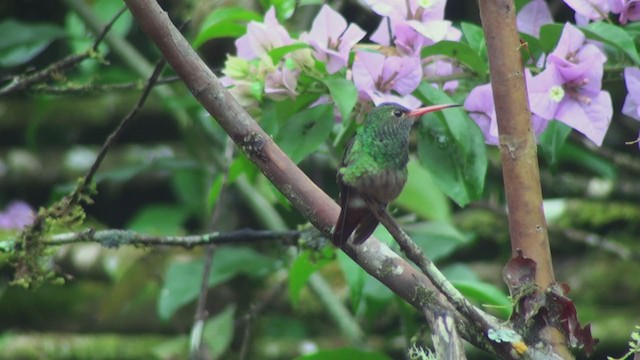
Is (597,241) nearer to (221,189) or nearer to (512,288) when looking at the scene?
(221,189)

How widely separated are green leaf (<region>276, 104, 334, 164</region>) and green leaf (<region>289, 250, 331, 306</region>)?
27 centimetres

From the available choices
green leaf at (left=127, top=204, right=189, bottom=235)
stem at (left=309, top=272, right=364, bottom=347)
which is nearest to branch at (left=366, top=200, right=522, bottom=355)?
stem at (left=309, top=272, right=364, bottom=347)

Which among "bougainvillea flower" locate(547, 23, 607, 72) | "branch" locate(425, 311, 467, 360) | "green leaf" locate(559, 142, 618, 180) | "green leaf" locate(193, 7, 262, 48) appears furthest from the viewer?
"green leaf" locate(559, 142, 618, 180)

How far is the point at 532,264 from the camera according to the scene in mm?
1261

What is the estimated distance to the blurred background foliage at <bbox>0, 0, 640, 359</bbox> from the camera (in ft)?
8.07

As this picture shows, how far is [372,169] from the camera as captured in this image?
1.31m

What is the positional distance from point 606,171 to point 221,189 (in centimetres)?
132

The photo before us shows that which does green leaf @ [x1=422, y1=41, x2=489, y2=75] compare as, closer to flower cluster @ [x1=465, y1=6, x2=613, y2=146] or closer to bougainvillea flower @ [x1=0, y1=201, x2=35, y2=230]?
flower cluster @ [x1=465, y1=6, x2=613, y2=146]

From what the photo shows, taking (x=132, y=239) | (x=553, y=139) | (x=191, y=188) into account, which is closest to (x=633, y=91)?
(x=553, y=139)

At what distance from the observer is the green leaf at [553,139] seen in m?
1.57

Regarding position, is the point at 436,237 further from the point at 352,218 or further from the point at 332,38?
the point at 352,218

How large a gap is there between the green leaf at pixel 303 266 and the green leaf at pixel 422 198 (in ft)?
0.92

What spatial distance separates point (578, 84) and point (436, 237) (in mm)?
821

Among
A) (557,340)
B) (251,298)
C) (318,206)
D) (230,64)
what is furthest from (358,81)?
(251,298)
